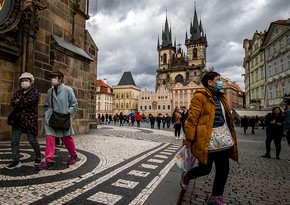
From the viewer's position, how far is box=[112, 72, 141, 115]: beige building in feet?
312

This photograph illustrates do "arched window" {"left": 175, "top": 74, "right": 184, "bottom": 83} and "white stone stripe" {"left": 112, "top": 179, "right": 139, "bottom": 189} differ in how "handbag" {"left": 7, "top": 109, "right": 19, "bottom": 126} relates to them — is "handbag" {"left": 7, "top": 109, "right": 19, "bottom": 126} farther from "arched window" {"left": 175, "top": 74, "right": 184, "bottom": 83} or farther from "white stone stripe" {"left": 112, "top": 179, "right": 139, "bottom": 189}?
"arched window" {"left": 175, "top": 74, "right": 184, "bottom": 83}

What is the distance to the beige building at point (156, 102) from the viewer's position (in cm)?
8688

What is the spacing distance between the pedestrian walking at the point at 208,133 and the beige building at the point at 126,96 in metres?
91.2

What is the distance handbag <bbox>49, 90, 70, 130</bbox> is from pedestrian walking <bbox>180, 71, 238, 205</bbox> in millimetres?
2185

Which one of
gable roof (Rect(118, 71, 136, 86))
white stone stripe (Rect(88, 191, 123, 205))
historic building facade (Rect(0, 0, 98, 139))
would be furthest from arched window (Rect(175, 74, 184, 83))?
white stone stripe (Rect(88, 191, 123, 205))

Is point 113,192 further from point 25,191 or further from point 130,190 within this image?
point 25,191

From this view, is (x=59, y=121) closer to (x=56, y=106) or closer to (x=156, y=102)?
(x=56, y=106)

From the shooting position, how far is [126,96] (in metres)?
95.8

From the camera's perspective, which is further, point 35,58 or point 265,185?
point 35,58

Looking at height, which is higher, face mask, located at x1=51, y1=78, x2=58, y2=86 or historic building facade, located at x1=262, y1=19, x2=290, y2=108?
historic building facade, located at x1=262, y1=19, x2=290, y2=108

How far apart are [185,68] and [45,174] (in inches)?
3775

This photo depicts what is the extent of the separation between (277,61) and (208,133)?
103ft

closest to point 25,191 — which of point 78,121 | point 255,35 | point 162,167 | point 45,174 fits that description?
point 45,174

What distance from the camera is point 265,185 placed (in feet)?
11.4
